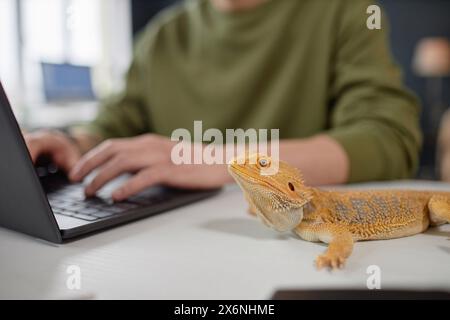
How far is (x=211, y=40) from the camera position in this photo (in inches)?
52.9

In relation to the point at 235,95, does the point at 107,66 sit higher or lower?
higher

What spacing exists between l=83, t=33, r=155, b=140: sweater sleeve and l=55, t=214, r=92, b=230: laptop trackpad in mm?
758

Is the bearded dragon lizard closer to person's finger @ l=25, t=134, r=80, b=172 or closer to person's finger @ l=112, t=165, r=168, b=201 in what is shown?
person's finger @ l=112, t=165, r=168, b=201

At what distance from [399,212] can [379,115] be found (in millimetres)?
503

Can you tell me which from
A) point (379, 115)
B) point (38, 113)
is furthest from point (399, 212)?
point (38, 113)

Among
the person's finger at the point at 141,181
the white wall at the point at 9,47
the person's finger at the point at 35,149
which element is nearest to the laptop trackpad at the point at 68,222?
the person's finger at the point at 141,181

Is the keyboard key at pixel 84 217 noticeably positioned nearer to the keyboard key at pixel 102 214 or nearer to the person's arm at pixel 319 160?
the keyboard key at pixel 102 214

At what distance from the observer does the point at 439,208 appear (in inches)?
20.5

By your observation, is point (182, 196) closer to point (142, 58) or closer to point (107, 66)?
point (142, 58)

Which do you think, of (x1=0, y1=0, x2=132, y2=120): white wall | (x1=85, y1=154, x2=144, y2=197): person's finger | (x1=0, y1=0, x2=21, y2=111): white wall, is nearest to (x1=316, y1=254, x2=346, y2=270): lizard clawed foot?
(x1=85, y1=154, x2=144, y2=197): person's finger

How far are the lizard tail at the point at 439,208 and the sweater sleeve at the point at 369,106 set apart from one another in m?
0.31

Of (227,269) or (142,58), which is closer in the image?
(227,269)

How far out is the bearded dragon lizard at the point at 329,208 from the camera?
0.48 m

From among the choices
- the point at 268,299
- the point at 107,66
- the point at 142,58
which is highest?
the point at 107,66
